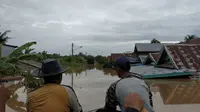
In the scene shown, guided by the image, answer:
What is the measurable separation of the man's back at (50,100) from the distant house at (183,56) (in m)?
15.0

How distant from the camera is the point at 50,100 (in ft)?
6.60

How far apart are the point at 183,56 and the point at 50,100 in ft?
53.0

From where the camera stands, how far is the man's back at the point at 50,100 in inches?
78.9

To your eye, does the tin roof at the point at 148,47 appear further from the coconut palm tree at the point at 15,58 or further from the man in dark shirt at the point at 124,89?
the man in dark shirt at the point at 124,89

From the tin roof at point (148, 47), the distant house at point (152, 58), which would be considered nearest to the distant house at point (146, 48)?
the tin roof at point (148, 47)

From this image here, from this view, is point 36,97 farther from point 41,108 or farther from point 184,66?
point 184,66

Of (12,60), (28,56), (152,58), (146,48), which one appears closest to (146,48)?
(146,48)

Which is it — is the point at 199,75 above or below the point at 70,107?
below

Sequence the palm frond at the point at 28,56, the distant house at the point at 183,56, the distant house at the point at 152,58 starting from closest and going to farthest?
the palm frond at the point at 28,56, the distant house at the point at 183,56, the distant house at the point at 152,58

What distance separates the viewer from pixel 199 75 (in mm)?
14750

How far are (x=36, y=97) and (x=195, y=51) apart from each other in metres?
17.2

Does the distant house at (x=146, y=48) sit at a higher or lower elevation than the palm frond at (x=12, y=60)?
lower

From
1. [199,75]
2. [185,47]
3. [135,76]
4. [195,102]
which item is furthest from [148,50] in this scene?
[135,76]

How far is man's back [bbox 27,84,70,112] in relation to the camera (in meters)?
2.00
